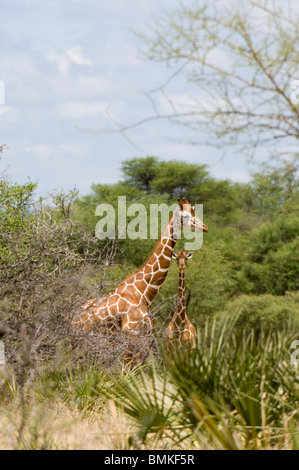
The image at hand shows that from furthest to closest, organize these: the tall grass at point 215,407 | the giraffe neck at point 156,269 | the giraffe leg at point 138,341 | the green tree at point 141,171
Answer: the green tree at point 141,171 → the giraffe neck at point 156,269 → the giraffe leg at point 138,341 → the tall grass at point 215,407

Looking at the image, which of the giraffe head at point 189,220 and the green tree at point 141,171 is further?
the green tree at point 141,171

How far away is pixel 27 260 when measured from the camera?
33.3ft

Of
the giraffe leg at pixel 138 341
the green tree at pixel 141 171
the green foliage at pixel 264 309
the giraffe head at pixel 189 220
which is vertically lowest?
the green foliage at pixel 264 309

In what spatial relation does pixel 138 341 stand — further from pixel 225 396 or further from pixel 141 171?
pixel 141 171

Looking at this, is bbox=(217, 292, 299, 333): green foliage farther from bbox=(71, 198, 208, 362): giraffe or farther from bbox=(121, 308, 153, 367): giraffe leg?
bbox=(121, 308, 153, 367): giraffe leg

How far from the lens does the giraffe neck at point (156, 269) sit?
14414 mm

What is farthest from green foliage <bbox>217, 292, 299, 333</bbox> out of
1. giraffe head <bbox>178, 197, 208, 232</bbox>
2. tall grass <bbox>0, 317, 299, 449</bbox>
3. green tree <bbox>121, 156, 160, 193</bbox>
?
tall grass <bbox>0, 317, 299, 449</bbox>

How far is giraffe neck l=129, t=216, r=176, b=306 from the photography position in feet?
47.3

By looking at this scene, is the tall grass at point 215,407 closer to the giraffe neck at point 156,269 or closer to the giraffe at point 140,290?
the giraffe at point 140,290

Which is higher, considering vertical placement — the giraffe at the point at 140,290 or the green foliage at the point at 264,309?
the giraffe at the point at 140,290

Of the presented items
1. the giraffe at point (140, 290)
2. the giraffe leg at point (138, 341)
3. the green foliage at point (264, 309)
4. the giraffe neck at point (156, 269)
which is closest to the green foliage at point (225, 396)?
the giraffe leg at point (138, 341)

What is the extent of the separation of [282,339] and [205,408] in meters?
1.17

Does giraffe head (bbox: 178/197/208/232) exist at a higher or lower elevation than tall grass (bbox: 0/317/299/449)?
higher

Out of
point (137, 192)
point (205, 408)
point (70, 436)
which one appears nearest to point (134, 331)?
point (70, 436)
